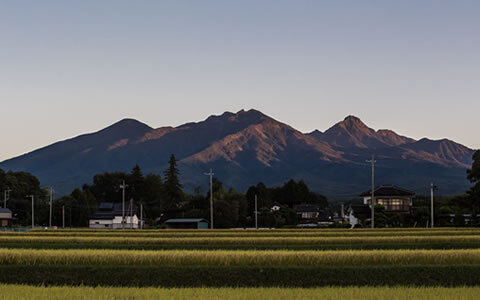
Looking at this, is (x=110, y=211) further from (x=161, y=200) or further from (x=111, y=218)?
(x=161, y=200)

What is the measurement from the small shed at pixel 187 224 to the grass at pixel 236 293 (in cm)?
10004

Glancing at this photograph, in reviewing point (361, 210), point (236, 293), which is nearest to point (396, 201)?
point (361, 210)

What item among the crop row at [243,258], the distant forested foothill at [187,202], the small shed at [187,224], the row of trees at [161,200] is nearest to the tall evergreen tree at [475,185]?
the distant forested foothill at [187,202]

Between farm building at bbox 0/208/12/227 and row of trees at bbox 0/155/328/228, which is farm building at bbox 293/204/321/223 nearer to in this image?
row of trees at bbox 0/155/328/228

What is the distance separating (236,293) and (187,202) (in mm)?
140353

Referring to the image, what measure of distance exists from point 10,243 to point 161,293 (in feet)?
103

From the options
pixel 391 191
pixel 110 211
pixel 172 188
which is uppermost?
pixel 172 188

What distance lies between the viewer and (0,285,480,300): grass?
771 inches

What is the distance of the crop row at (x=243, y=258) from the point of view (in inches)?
1145

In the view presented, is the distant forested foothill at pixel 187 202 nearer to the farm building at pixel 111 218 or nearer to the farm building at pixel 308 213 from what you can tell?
the farm building at pixel 111 218

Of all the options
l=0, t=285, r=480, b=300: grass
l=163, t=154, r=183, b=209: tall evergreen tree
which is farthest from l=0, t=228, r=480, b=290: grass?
l=163, t=154, r=183, b=209: tall evergreen tree

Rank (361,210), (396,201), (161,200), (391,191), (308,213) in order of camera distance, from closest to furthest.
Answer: (361,210)
(396,201)
(391,191)
(308,213)
(161,200)

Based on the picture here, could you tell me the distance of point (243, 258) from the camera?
1150 inches

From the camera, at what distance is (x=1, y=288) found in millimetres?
21828
